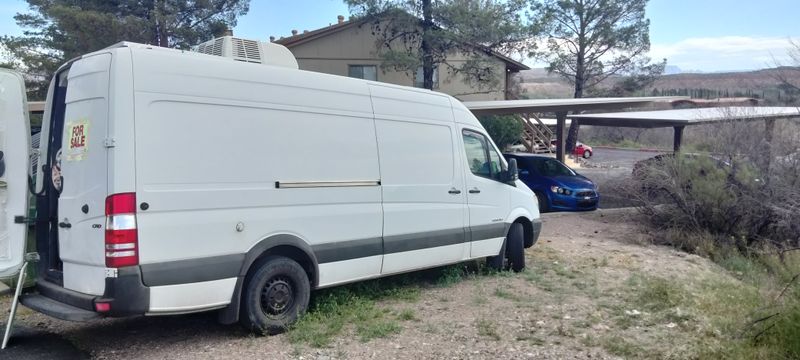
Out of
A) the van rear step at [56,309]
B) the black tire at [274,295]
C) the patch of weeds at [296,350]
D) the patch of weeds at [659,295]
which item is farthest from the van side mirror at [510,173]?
the van rear step at [56,309]

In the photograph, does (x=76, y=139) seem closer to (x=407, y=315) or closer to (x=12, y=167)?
(x=12, y=167)

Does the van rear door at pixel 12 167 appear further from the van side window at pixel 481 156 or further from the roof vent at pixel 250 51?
the van side window at pixel 481 156

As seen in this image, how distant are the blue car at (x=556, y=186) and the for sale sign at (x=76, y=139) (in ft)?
40.0

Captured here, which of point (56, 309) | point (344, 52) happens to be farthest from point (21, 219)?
point (344, 52)

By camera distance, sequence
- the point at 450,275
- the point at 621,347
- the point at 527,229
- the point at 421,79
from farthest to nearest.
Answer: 1. the point at 421,79
2. the point at 527,229
3. the point at 450,275
4. the point at 621,347

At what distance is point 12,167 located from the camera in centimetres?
562

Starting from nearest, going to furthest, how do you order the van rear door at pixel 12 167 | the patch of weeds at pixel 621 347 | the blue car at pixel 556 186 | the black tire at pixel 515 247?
1. the patch of weeds at pixel 621 347
2. the van rear door at pixel 12 167
3. the black tire at pixel 515 247
4. the blue car at pixel 556 186

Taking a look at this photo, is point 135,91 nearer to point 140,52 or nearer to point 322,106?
Result: point 140,52

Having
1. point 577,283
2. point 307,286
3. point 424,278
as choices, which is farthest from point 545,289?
point 307,286

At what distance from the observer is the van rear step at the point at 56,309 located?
502 cm

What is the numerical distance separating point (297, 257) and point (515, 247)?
3.72 m

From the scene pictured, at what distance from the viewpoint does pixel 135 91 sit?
4.97m

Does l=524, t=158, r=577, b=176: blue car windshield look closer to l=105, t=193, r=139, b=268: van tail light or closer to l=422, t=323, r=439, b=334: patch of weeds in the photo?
l=422, t=323, r=439, b=334: patch of weeds

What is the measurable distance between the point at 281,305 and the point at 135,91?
91.9 inches
